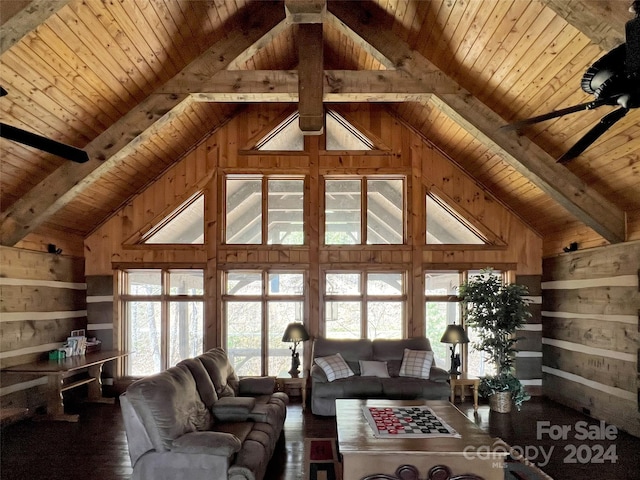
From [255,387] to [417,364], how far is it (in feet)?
8.21

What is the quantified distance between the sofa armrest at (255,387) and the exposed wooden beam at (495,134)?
4.05 m

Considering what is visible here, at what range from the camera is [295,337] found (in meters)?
7.17

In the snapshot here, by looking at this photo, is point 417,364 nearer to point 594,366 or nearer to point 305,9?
point 594,366

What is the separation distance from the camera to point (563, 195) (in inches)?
226

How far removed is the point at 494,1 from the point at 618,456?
4.89m

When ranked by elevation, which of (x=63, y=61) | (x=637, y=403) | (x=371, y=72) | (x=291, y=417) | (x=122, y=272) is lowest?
(x=291, y=417)

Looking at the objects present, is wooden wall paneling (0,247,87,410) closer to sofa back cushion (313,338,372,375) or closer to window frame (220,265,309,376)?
window frame (220,265,309,376)

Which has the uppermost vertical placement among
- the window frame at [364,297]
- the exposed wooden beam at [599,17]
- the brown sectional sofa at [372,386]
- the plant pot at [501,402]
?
the exposed wooden beam at [599,17]

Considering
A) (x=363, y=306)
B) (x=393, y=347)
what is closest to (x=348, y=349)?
(x=393, y=347)

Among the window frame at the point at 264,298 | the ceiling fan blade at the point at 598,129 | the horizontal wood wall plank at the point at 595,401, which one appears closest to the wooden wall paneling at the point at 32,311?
the window frame at the point at 264,298

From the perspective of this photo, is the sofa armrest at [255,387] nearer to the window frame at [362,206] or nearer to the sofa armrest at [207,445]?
the sofa armrest at [207,445]

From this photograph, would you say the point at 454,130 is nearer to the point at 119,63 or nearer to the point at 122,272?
the point at 119,63

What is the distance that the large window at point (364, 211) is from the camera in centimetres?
803

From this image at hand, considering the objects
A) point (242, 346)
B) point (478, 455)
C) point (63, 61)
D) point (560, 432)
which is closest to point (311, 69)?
point (63, 61)
